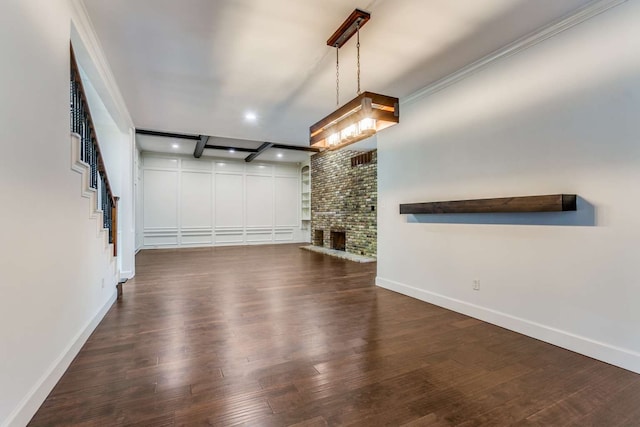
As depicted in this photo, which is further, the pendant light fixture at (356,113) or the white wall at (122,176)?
the white wall at (122,176)

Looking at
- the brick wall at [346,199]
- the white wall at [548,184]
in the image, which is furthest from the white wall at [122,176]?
the brick wall at [346,199]

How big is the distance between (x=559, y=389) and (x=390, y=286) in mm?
2517

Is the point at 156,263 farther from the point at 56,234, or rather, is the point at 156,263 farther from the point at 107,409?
the point at 107,409

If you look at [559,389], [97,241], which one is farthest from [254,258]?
[559,389]

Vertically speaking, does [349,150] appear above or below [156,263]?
above

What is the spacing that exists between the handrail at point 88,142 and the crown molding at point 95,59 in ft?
0.65

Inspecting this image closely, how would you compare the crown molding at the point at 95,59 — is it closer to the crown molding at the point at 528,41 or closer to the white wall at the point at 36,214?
the white wall at the point at 36,214

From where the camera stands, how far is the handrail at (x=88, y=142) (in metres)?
2.56

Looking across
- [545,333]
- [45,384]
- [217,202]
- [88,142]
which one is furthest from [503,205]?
[217,202]

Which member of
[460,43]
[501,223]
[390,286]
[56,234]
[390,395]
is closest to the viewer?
[390,395]

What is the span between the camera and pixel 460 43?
110 inches

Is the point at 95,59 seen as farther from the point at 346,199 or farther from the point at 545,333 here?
the point at 346,199

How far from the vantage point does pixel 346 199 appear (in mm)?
8281

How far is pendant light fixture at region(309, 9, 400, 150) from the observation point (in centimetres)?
247
